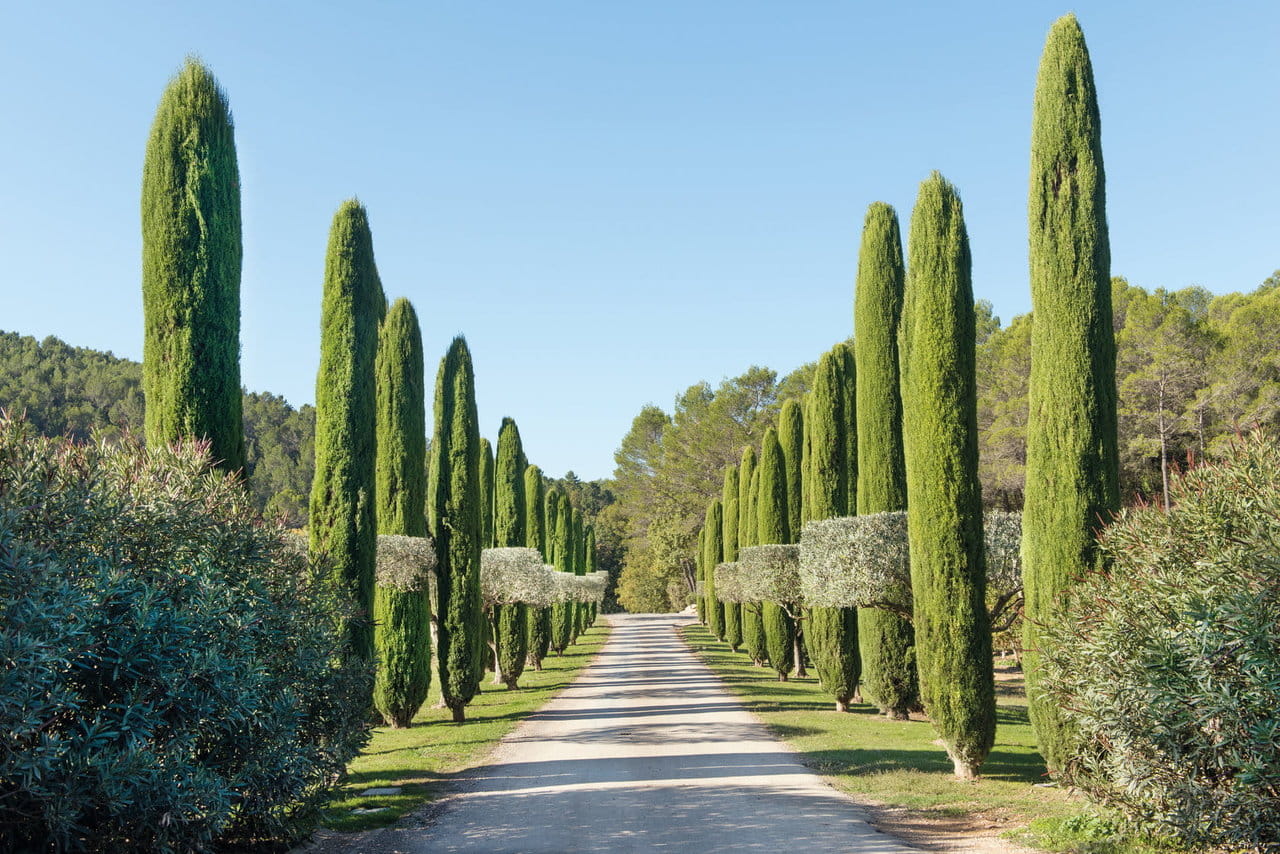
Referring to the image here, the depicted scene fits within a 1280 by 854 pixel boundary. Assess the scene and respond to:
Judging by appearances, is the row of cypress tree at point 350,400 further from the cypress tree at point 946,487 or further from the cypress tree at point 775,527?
the cypress tree at point 775,527

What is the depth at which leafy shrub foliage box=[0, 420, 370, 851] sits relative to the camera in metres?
5.08

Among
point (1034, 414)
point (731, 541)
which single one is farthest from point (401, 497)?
point (731, 541)

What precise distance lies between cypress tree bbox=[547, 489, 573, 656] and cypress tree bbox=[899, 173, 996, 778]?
2808 centimetres

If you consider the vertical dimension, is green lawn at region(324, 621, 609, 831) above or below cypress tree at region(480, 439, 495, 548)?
below

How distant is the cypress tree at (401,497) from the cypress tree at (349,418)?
109 inches

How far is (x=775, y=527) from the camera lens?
2770cm

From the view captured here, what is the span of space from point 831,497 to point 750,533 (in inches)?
481

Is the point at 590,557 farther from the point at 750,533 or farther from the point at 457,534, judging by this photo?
the point at 457,534

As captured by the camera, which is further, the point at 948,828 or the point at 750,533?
the point at 750,533

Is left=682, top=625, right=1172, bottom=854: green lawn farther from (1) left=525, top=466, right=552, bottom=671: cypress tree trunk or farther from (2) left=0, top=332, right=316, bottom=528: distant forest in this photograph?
(2) left=0, top=332, right=316, bottom=528: distant forest

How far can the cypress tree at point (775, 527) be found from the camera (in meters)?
27.1

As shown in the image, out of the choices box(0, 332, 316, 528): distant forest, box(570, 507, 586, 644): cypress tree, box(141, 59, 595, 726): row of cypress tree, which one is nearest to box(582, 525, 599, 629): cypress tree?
box(570, 507, 586, 644): cypress tree

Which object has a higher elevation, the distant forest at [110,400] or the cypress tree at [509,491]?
the distant forest at [110,400]

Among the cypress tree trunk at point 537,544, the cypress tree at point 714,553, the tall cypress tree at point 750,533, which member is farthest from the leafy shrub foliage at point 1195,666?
the cypress tree at point 714,553
